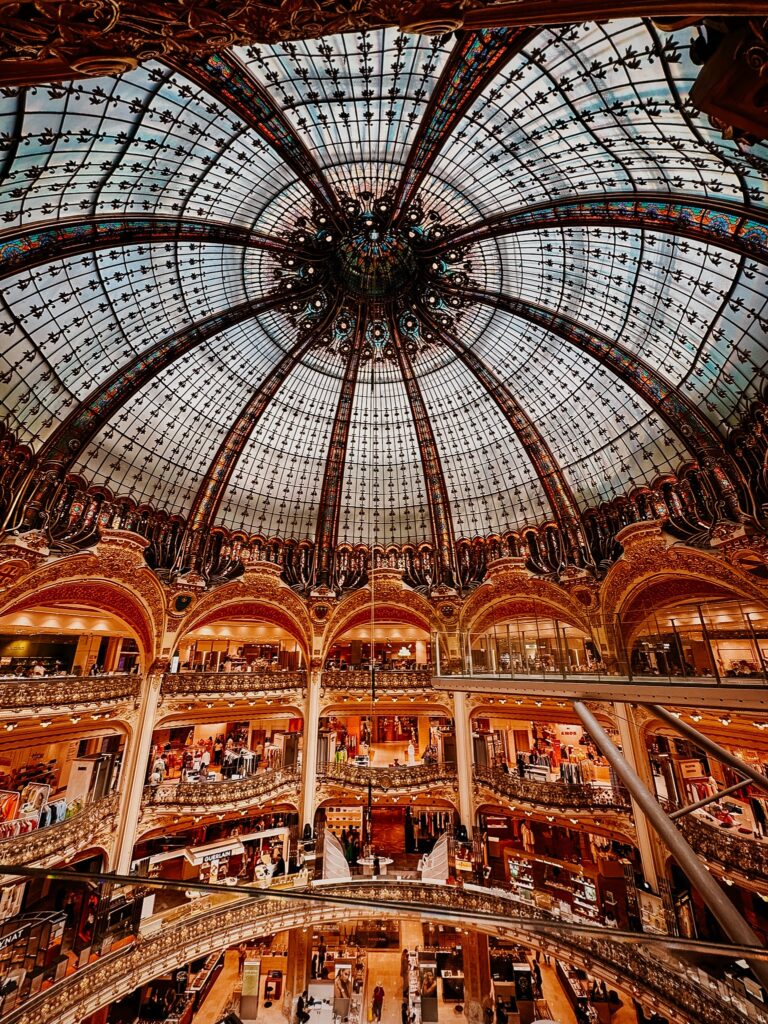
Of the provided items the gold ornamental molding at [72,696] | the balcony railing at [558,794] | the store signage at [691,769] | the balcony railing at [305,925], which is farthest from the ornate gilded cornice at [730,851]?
the gold ornamental molding at [72,696]

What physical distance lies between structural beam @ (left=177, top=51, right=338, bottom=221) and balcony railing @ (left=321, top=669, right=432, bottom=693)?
27187mm

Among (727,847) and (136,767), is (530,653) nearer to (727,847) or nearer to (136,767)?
(727,847)

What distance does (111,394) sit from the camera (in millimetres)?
23328

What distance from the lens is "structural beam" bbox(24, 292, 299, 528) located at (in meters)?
21.4

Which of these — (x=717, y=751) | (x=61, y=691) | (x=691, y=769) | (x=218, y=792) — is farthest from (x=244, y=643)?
(x=717, y=751)

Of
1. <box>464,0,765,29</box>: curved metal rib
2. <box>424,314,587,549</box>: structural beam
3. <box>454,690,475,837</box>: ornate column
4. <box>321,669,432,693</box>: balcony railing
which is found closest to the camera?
<box>464,0,765,29</box>: curved metal rib

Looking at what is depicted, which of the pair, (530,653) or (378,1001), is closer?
(530,653)

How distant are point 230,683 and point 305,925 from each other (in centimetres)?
1250

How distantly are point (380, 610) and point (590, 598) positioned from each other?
46.2ft

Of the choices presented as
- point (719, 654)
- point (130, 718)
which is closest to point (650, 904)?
point (719, 654)

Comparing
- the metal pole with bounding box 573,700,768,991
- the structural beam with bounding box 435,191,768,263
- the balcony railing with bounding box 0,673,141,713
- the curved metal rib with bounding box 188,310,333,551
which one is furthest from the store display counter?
the structural beam with bounding box 435,191,768,263

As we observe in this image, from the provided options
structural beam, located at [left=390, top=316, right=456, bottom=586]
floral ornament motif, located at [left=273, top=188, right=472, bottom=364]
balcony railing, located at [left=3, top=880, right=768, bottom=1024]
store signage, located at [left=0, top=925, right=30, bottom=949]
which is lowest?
balcony railing, located at [left=3, top=880, right=768, bottom=1024]

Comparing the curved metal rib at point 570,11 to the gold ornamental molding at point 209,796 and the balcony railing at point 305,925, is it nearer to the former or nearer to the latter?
the balcony railing at point 305,925

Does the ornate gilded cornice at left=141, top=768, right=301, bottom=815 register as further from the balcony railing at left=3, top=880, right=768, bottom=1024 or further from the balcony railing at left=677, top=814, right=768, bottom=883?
the balcony railing at left=677, top=814, right=768, bottom=883
